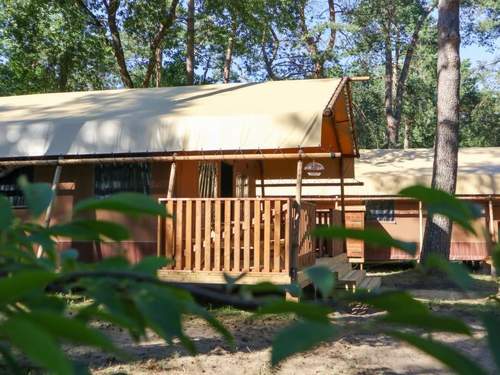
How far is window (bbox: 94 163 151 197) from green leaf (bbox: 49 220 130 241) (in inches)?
367

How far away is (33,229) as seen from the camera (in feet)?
2.23

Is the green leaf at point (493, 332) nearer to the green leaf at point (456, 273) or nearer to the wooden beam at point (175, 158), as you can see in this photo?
the green leaf at point (456, 273)

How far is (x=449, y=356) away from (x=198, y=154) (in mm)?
8494

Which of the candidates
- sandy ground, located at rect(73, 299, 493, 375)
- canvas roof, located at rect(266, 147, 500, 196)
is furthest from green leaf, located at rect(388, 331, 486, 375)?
canvas roof, located at rect(266, 147, 500, 196)

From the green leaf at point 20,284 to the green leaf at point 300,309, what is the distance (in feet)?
0.63

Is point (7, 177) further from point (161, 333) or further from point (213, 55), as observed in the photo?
point (213, 55)

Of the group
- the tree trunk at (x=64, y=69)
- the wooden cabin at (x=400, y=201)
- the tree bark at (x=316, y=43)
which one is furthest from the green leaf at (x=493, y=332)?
the tree bark at (x=316, y=43)

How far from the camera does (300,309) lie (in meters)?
0.53

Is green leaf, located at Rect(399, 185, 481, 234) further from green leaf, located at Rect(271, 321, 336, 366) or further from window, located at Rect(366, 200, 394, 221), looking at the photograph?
window, located at Rect(366, 200, 394, 221)

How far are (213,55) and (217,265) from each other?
Answer: 22436mm

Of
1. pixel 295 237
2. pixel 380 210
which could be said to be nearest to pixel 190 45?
pixel 380 210

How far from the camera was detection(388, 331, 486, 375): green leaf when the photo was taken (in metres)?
0.45

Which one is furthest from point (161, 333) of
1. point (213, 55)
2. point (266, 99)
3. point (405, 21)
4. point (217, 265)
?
point (405, 21)

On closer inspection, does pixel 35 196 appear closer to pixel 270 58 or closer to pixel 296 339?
pixel 296 339
